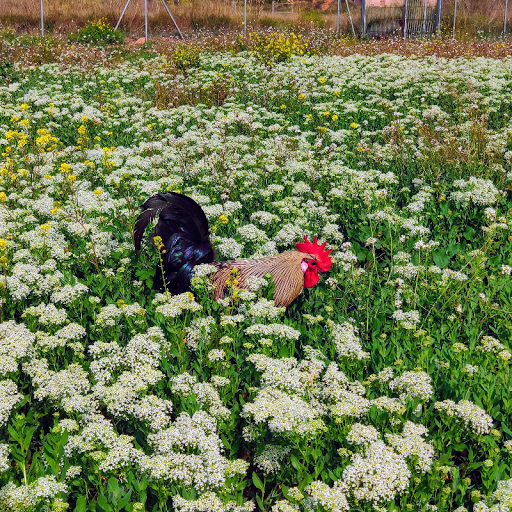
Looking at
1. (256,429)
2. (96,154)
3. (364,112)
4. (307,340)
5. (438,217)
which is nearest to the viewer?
(256,429)

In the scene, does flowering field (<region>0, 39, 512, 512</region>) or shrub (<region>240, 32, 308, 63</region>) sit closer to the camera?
flowering field (<region>0, 39, 512, 512</region>)

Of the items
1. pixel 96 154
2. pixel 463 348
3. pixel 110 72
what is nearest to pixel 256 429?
pixel 463 348

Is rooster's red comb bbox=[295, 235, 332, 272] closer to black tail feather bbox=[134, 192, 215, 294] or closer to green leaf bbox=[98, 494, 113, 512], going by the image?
black tail feather bbox=[134, 192, 215, 294]

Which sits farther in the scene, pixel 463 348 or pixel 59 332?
pixel 59 332

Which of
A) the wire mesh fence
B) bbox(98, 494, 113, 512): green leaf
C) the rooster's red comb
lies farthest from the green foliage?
bbox(98, 494, 113, 512): green leaf

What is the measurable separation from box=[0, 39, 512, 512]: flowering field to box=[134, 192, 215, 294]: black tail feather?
0.76 feet

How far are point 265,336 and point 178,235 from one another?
147 cm

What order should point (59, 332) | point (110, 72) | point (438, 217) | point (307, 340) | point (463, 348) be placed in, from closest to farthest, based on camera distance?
point (463, 348) < point (59, 332) < point (307, 340) < point (438, 217) < point (110, 72)

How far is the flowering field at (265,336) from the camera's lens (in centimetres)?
283

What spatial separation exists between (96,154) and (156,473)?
5.87m

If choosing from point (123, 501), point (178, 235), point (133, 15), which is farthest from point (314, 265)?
point (133, 15)

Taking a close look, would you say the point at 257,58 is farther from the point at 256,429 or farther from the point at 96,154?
the point at 256,429

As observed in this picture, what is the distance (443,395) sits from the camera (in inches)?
142

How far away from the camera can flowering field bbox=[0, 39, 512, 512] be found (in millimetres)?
2828
